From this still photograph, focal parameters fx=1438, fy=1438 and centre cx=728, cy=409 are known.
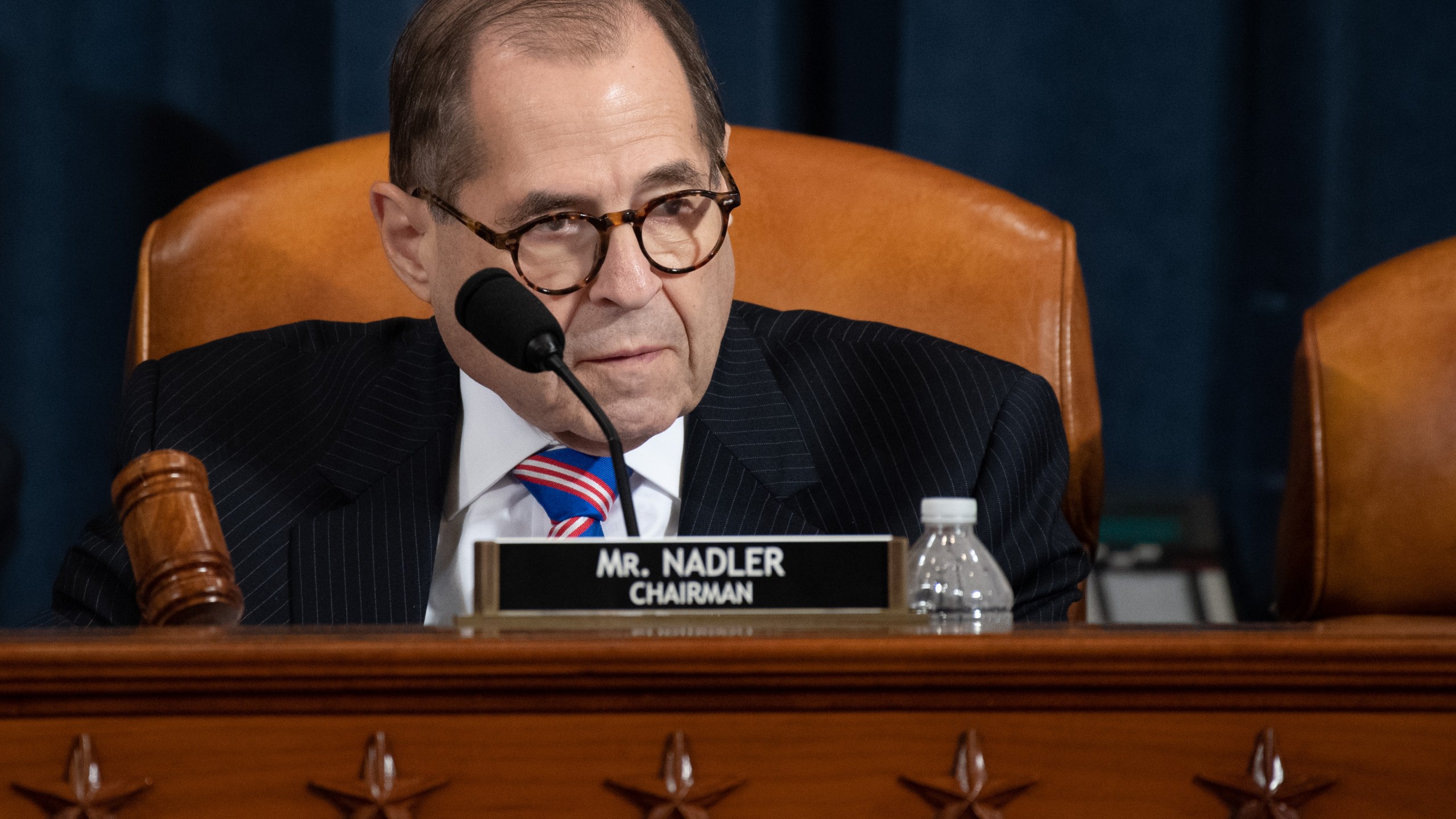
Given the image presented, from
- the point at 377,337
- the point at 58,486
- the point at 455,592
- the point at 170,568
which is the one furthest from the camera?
the point at 58,486

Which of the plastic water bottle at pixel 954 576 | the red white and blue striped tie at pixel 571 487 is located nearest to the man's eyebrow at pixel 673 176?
the red white and blue striped tie at pixel 571 487

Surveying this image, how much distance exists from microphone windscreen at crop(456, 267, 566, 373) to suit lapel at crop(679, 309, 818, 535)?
308 millimetres

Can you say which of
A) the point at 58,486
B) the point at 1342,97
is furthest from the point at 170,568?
the point at 1342,97

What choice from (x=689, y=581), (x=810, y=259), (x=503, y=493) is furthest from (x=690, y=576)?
(x=810, y=259)

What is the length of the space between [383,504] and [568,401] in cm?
19

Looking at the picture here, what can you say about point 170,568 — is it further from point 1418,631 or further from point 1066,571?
point 1066,571

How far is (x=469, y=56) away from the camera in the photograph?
1.23m

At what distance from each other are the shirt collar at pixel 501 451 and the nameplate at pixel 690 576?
0.50 meters

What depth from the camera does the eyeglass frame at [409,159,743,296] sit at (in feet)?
3.73

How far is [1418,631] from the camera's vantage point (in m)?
0.64

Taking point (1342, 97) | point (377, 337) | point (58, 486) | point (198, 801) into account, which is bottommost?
point (198, 801)

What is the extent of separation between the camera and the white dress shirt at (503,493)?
119cm

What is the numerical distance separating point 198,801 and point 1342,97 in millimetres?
1682

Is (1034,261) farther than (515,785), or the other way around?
(1034,261)
